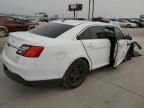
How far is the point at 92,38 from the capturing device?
3.99 metres

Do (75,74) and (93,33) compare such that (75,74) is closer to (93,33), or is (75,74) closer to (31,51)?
(93,33)

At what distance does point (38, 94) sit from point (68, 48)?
1165mm

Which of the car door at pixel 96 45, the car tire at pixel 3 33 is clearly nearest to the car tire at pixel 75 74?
the car door at pixel 96 45

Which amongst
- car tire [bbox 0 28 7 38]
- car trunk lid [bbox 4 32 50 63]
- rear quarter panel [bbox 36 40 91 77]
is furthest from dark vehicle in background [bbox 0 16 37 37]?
→ rear quarter panel [bbox 36 40 91 77]

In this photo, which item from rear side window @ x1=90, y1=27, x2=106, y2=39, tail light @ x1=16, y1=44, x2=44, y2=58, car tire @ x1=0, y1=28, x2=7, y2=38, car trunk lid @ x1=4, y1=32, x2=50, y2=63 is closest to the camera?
tail light @ x1=16, y1=44, x2=44, y2=58

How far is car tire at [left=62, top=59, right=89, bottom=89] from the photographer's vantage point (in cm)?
345

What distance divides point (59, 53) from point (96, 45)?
125 centimetres

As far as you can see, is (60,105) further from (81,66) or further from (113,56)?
(113,56)

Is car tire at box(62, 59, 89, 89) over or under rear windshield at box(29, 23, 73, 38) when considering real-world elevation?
under

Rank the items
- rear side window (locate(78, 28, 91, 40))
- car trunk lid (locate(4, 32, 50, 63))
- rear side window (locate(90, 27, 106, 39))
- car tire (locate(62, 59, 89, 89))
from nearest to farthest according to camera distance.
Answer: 1. car trunk lid (locate(4, 32, 50, 63))
2. car tire (locate(62, 59, 89, 89))
3. rear side window (locate(78, 28, 91, 40))
4. rear side window (locate(90, 27, 106, 39))

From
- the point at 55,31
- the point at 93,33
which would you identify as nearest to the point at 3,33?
the point at 55,31

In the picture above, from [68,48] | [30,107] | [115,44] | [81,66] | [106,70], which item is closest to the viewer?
[30,107]

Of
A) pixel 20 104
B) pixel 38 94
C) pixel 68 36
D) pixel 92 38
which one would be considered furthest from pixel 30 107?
pixel 92 38

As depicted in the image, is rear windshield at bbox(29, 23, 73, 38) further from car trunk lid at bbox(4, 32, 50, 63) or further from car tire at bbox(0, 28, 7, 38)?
car tire at bbox(0, 28, 7, 38)
